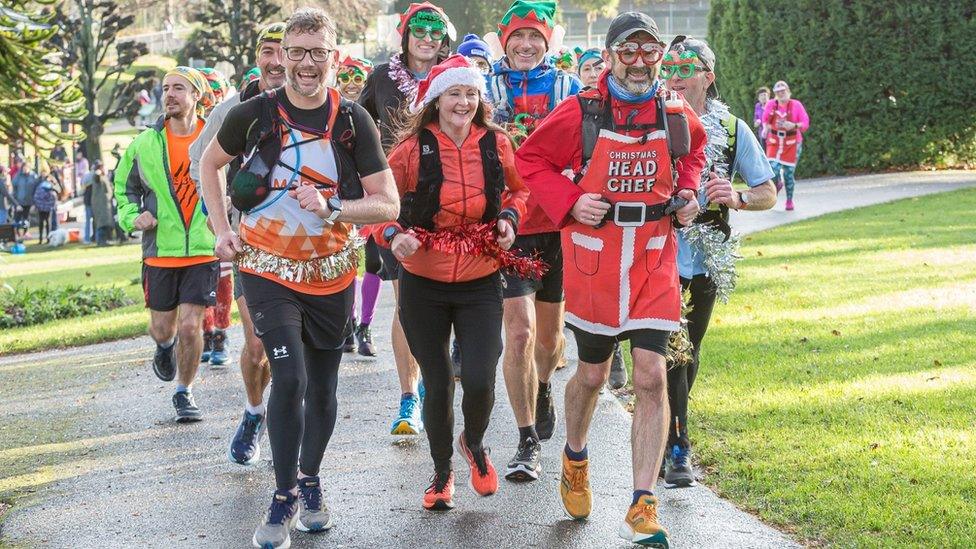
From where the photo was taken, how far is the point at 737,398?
8.40 meters

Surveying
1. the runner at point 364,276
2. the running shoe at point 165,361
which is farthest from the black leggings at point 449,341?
the runner at point 364,276

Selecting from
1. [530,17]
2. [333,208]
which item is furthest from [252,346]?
[530,17]

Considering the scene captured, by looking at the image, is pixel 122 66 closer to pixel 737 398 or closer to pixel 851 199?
pixel 851 199

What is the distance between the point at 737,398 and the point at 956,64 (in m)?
22.1

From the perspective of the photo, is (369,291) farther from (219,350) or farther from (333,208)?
(333,208)

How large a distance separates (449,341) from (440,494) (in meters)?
0.72

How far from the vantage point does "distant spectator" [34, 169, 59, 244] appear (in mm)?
29016

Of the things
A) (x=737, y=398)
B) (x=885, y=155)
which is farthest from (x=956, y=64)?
(x=737, y=398)

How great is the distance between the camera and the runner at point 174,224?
8.22 meters

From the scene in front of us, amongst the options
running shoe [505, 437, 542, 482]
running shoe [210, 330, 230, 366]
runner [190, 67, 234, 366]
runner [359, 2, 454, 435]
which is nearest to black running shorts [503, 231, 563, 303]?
running shoe [505, 437, 542, 482]

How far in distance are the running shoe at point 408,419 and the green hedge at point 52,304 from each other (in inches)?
360

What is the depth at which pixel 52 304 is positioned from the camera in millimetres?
15695

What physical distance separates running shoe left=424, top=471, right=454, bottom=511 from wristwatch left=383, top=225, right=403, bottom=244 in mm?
1146

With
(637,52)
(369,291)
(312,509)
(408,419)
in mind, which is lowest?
(408,419)
